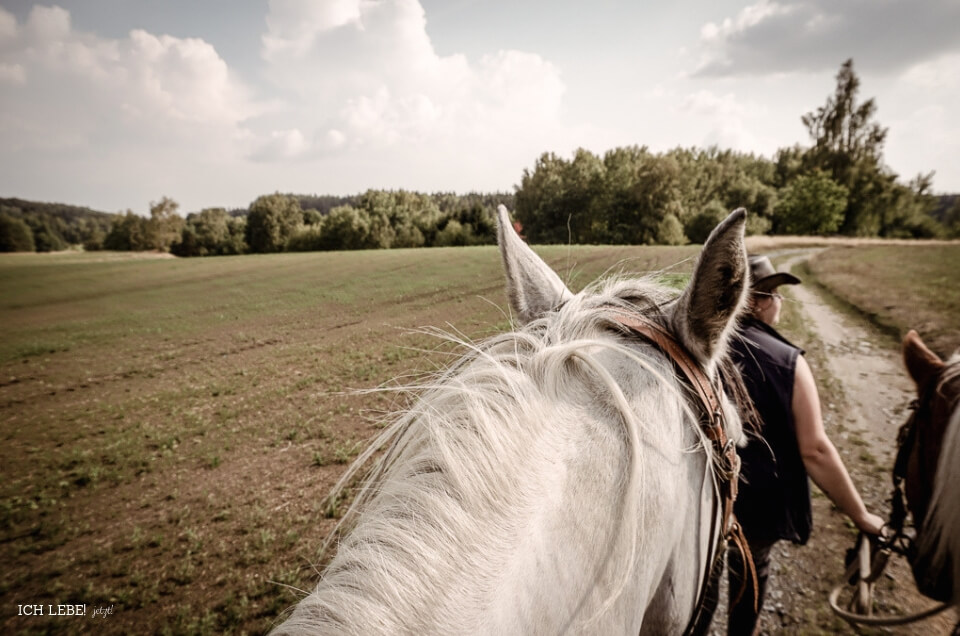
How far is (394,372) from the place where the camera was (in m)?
12.0

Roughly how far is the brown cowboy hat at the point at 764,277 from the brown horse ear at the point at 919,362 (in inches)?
27.0

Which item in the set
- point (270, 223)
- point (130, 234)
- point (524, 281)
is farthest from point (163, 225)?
point (524, 281)

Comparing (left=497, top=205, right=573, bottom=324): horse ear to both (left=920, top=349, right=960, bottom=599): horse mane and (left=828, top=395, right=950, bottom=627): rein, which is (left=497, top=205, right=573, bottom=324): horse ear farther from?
(left=828, top=395, right=950, bottom=627): rein

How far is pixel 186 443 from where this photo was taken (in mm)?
8508

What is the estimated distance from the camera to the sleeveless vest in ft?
7.16

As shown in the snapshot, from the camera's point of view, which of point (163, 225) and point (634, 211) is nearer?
point (634, 211)

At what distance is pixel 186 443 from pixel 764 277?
10592mm

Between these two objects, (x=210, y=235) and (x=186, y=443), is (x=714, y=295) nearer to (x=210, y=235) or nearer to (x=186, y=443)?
(x=186, y=443)

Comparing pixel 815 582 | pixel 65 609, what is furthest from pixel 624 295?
pixel 65 609

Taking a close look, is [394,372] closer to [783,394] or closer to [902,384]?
[783,394]

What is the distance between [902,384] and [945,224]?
271ft

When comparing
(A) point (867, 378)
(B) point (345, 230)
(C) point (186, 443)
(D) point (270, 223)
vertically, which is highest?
(D) point (270, 223)

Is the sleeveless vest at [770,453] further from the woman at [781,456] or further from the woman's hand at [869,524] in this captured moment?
the woman's hand at [869,524]

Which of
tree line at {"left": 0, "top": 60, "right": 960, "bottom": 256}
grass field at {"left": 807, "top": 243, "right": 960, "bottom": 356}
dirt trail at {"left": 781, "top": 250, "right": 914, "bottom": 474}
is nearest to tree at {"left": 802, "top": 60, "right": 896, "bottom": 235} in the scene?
tree line at {"left": 0, "top": 60, "right": 960, "bottom": 256}
